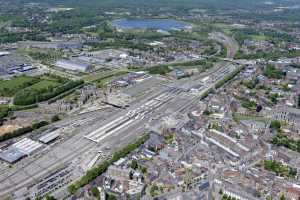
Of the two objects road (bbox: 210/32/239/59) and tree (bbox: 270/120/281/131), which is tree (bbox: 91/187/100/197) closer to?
tree (bbox: 270/120/281/131)

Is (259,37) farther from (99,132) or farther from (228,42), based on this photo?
(99,132)

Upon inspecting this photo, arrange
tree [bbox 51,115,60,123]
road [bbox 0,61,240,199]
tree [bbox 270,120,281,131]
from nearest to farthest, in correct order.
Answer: road [bbox 0,61,240,199] → tree [bbox 270,120,281,131] → tree [bbox 51,115,60,123]


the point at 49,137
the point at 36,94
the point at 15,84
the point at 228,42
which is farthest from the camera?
the point at 228,42

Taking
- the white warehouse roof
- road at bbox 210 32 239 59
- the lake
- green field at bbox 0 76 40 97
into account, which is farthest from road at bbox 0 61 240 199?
the lake

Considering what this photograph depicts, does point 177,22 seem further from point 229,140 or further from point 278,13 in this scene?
point 229,140

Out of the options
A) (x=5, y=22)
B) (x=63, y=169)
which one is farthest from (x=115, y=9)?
(x=63, y=169)

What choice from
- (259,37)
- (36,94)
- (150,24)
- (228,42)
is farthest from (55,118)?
(150,24)
